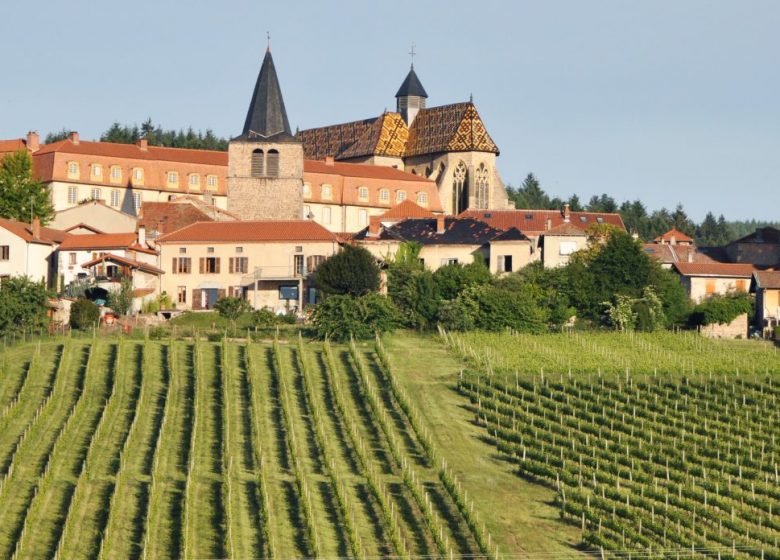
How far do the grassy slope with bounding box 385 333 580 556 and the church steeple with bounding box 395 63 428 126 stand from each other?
49589 millimetres

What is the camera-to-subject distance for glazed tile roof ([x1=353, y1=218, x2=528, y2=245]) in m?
77.1

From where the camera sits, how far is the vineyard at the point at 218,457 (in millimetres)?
42562

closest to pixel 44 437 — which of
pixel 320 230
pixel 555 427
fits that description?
pixel 555 427

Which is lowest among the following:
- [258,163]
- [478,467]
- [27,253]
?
[478,467]

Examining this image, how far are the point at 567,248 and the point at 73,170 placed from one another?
31414mm

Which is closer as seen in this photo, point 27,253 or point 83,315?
point 83,315

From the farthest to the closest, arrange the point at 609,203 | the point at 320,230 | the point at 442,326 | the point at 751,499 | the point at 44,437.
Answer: the point at 609,203
the point at 320,230
the point at 442,326
the point at 44,437
the point at 751,499

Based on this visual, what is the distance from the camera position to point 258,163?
286ft

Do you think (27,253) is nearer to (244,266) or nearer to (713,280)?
(244,266)

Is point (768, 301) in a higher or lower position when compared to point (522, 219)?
lower

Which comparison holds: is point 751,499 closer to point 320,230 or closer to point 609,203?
point 320,230

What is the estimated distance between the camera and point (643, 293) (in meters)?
73.9

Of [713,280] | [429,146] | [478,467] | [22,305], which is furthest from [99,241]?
[429,146]

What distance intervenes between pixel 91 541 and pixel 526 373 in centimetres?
2188
